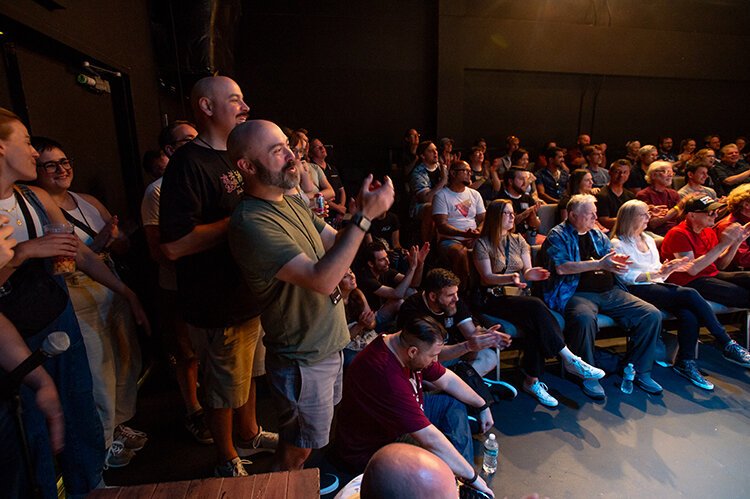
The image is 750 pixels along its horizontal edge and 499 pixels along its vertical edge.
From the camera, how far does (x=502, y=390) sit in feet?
9.62

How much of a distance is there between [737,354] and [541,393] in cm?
169

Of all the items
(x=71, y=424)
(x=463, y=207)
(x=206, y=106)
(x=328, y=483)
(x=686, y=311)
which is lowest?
(x=328, y=483)

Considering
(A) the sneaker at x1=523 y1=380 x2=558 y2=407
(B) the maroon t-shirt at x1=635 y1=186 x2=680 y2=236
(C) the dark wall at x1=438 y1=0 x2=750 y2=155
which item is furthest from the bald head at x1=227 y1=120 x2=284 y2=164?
(C) the dark wall at x1=438 y1=0 x2=750 y2=155

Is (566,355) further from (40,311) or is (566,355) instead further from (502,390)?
(40,311)

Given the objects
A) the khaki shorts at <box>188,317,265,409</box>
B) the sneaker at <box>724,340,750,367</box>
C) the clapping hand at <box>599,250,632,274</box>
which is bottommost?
the sneaker at <box>724,340,750,367</box>

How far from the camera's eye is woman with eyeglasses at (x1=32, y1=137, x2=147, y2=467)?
200 cm

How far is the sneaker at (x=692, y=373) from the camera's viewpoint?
3006mm

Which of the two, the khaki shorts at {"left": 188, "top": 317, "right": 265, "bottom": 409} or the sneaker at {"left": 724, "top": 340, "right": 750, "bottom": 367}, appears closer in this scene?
the khaki shorts at {"left": 188, "top": 317, "right": 265, "bottom": 409}

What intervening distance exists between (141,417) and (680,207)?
5000 mm

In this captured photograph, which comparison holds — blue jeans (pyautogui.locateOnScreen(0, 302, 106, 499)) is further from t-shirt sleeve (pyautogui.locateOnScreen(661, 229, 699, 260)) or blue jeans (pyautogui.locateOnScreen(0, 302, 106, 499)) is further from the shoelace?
t-shirt sleeve (pyautogui.locateOnScreen(661, 229, 699, 260))

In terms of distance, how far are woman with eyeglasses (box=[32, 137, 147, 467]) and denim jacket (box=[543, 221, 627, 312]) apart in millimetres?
2781

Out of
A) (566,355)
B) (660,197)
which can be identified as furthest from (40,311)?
(660,197)

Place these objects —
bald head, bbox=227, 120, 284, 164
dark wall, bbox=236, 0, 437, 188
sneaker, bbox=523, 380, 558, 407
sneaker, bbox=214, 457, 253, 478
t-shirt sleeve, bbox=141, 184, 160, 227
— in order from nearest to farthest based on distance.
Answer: bald head, bbox=227, 120, 284, 164 → sneaker, bbox=214, 457, 253, 478 → t-shirt sleeve, bbox=141, 184, 160, 227 → sneaker, bbox=523, 380, 558, 407 → dark wall, bbox=236, 0, 437, 188

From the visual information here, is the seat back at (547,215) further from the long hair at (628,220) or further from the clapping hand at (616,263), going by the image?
the clapping hand at (616,263)
